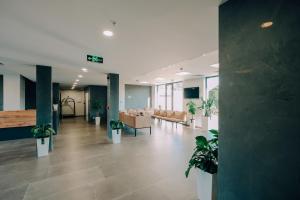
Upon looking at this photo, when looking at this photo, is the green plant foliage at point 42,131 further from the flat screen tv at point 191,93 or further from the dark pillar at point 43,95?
the flat screen tv at point 191,93

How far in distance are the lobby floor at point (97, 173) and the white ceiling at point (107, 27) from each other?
2.60m

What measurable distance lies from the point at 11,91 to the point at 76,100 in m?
8.06

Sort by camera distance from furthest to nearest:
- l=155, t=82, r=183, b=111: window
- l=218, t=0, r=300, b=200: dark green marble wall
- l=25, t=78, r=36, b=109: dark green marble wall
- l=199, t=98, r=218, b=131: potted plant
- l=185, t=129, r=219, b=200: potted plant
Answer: l=155, t=82, r=183, b=111: window, l=25, t=78, r=36, b=109: dark green marble wall, l=199, t=98, r=218, b=131: potted plant, l=185, t=129, r=219, b=200: potted plant, l=218, t=0, r=300, b=200: dark green marble wall

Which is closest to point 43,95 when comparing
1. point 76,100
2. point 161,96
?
point 161,96

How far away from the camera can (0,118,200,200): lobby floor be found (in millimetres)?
2414

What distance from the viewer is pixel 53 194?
93.9 inches

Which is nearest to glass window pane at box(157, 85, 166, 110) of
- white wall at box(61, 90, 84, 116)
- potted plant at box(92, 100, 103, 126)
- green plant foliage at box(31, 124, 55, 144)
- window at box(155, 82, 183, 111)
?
window at box(155, 82, 183, 111)

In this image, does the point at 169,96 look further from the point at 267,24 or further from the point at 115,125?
the point at 267,24

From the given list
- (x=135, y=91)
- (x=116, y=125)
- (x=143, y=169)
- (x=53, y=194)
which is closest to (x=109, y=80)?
(x=116, y=125)

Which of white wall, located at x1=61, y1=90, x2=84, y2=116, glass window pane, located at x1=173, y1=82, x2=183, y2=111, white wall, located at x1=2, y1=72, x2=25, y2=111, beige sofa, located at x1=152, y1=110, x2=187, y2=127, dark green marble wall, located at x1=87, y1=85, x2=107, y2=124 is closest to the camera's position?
white wall, located at x1=2, y1=72, x2=25, y2=111

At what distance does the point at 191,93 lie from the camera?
856cm

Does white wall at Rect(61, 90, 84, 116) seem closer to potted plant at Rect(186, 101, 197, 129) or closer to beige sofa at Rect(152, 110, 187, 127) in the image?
beige sofa at Rect(152, 110, 187, 127)

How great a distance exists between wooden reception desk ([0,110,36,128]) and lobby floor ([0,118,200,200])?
2.75ft

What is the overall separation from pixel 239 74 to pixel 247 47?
262 millimetres
